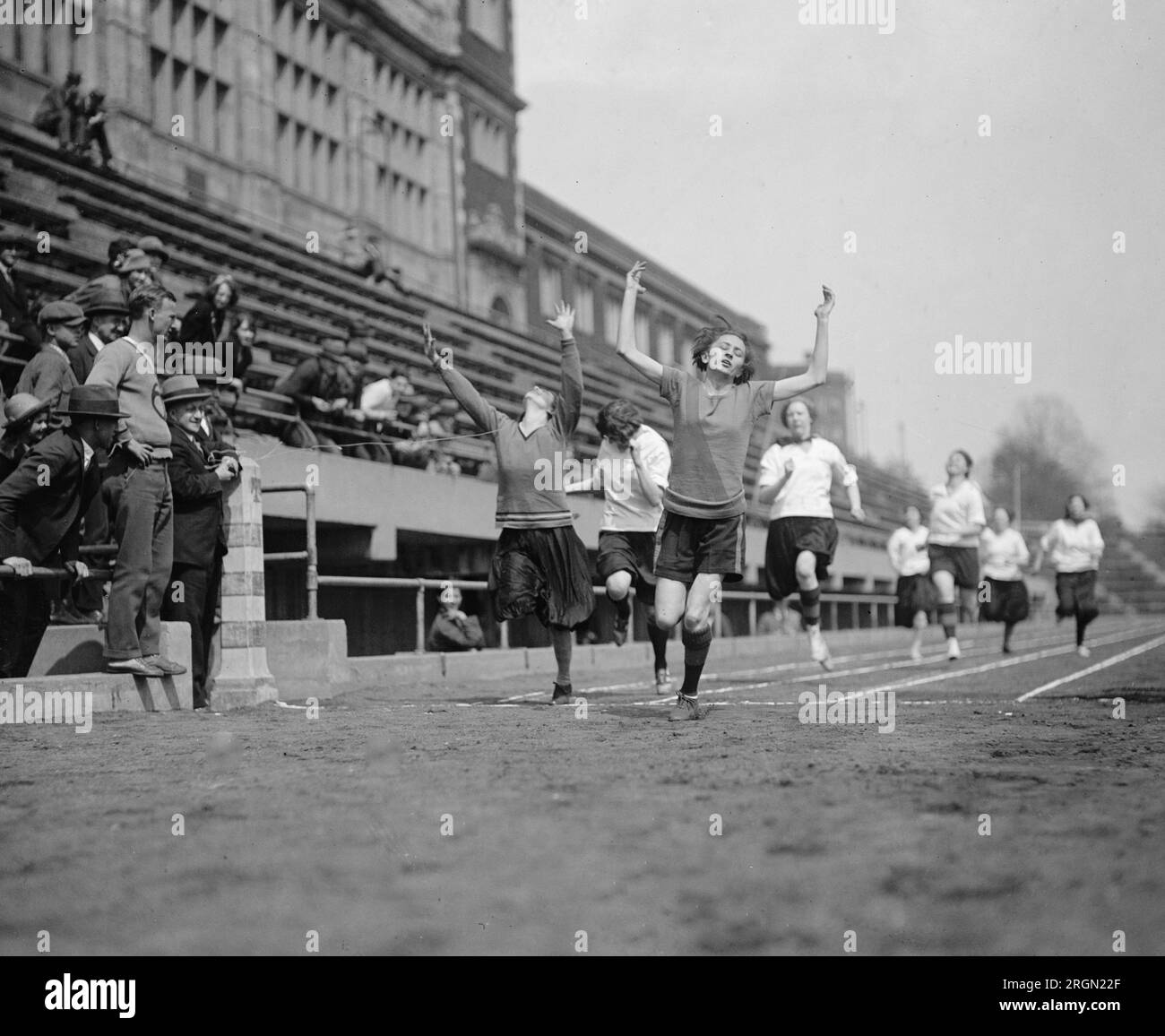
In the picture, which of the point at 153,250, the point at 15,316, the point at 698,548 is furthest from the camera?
the point at 153,250

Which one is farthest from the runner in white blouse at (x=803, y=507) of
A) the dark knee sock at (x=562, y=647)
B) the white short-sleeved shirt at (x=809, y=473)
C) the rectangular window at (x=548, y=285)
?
the rectangular window at (x=548, y=285)

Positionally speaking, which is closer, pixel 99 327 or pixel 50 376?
pixel 50 376

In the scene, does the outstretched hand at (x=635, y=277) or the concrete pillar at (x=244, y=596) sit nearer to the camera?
the outstretched hand at (x=635, y=277)

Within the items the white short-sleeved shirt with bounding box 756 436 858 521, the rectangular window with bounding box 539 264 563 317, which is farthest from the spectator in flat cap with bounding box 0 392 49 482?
the rectangular window with bounding box 539 264 563 317

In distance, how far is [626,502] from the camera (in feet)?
37.6

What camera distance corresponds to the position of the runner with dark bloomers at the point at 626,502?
11.4m

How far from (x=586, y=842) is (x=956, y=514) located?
13.4m

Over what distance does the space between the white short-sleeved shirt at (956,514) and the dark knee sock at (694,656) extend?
9201 mm

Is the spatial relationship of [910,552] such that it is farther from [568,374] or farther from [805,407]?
[568,374]

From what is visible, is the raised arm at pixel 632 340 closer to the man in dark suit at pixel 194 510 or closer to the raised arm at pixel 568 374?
the raised arm at pixel 568 374

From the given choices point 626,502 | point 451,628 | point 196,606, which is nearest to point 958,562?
point 451,628

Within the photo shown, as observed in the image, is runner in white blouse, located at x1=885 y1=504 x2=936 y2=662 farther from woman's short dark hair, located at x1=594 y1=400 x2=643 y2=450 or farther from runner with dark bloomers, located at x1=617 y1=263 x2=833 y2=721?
runner with dark bloomers, located at x1=617 y1=263 x2=833 y2=721

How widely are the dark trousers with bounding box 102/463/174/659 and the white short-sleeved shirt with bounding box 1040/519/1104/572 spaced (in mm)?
12548
